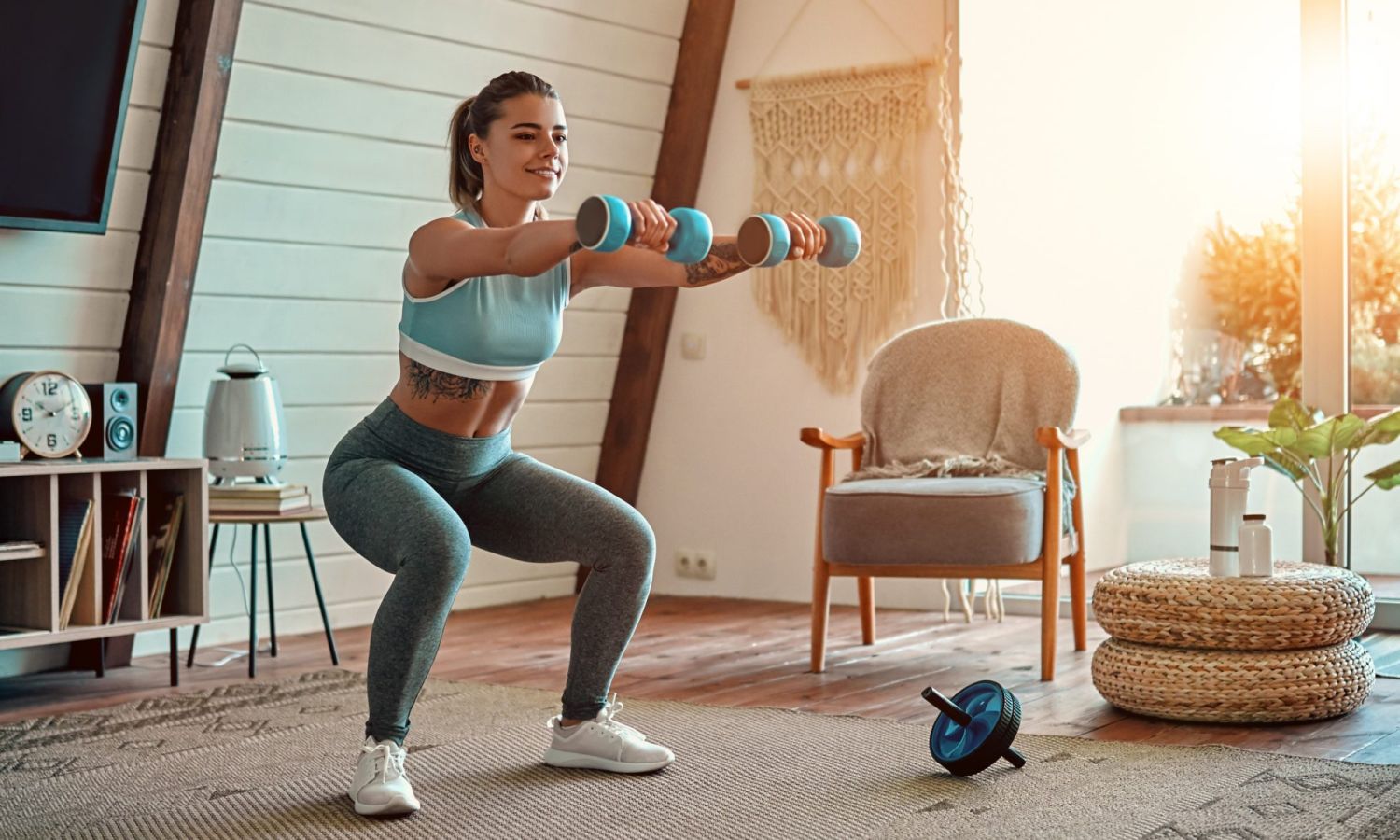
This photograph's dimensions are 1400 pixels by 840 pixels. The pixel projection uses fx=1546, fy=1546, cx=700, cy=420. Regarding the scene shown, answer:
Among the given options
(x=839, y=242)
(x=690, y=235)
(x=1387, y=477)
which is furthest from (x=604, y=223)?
(x=1387, y=477)

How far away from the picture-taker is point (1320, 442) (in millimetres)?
3660

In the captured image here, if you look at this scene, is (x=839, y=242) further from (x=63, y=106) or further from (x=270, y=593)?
(x=270, y=593)

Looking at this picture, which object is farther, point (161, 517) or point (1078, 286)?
point (1078, 286)

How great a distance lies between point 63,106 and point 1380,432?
3116 mm

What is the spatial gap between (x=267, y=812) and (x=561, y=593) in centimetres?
297

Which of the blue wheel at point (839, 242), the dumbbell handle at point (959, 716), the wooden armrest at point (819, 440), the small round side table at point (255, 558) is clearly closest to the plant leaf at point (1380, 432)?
the wooden armrest at point (819, 440)

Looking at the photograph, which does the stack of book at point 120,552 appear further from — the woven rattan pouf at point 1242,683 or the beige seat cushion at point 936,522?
the woven rattan pouf at point 1242,683

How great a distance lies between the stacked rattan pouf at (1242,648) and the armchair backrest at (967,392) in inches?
34.5

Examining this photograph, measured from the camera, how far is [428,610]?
2354mm

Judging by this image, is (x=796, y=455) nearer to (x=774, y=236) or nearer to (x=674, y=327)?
(x=674, y=327)

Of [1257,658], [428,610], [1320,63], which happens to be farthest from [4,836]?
[1320,63]

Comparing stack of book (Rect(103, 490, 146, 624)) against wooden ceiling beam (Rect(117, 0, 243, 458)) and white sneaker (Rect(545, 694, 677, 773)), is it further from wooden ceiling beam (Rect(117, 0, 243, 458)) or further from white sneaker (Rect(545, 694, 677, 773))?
white sneaker (Rect(545, 694, 677, 773))

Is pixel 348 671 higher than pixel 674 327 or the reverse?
the reverse

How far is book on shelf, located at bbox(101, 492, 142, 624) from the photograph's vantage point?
3.63 m
